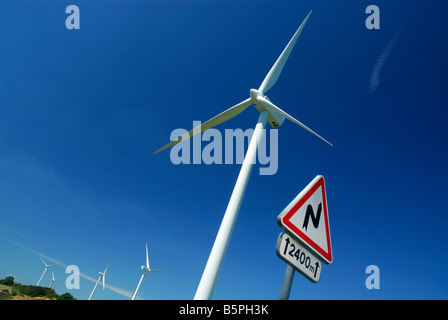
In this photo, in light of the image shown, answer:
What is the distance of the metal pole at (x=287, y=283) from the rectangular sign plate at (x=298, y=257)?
71 mm

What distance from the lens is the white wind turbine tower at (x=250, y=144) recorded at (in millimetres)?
8320

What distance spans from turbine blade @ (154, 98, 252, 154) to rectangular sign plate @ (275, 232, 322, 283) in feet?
42.6

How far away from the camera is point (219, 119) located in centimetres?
1597

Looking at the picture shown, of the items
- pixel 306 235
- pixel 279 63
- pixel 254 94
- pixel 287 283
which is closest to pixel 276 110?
pixel 254 94

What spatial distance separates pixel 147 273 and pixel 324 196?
56630 mm

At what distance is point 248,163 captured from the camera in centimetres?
1066

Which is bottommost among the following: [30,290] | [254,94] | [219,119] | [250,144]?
[30,290]

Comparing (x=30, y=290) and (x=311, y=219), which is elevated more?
(x=311, y=219)

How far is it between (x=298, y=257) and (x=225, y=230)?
654 cm

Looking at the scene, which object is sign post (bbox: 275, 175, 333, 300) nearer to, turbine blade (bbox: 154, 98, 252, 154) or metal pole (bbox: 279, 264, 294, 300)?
metal pole (bbox: 279, 264, 294, 300)

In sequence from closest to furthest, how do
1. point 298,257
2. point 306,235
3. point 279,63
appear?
1. point 298,257
2. point 306,235
3. point 279,63

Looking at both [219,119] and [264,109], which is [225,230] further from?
[219,119]

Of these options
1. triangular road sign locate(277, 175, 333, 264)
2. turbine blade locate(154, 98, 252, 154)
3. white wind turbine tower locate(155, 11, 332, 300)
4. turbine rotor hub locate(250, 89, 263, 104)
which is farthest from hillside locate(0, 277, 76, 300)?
triangular road sign locate(277, 175, 333, 264)
